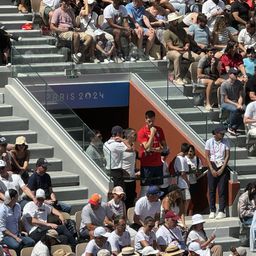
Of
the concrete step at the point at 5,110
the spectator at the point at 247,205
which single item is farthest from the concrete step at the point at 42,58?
the spectator at the point at 247,205

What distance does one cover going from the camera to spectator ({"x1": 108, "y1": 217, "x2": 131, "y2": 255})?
2505 centimetres

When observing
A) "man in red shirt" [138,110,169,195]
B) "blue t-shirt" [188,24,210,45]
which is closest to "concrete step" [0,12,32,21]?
"blue t-shirt" [188,24,210,45]

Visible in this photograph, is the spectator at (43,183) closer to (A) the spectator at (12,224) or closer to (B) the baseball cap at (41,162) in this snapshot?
(B) the baseball cap at (41,162)

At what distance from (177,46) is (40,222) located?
26.3 ft

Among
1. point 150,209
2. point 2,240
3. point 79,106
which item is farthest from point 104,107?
point 2,240

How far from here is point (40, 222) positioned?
25312mm

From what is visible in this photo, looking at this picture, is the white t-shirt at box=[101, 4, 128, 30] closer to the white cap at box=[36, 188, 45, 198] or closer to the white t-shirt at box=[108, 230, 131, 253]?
the white cap at box=[36, 188, 45, 198]

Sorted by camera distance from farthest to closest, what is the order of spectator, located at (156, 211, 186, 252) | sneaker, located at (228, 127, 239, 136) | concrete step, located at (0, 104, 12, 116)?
sneaker, located at (228, 127, 239, 136) → concrete step, located at (0, 104, 12, 116) → spectator, located at (156, 211, 186, 252)

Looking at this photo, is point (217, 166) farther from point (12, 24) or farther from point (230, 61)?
point (12, 24)

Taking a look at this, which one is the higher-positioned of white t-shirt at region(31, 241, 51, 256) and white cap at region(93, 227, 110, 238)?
white cap at region(93, 227, 110, 238)

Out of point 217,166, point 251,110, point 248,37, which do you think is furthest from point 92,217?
point 248,37

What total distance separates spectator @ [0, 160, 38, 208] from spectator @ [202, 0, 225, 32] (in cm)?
951

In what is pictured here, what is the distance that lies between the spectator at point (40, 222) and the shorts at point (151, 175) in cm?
297

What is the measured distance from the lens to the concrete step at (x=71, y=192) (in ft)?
90.7
